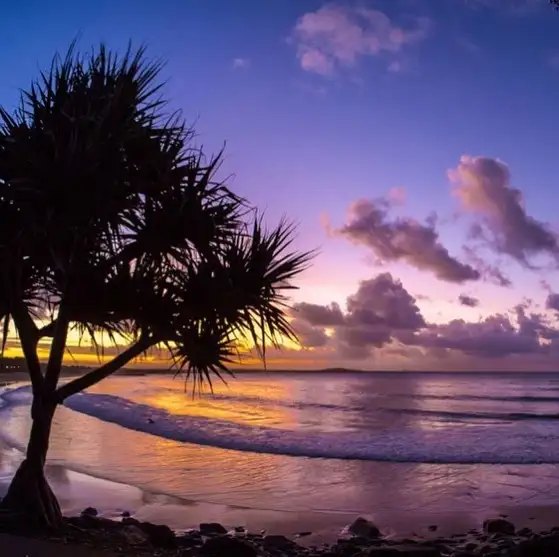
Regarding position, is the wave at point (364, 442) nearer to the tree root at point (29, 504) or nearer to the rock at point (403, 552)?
the rock at point (403, 552)

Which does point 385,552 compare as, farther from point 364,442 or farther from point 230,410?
point 230,410

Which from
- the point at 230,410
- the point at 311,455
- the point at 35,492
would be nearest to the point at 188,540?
the point at 35,492

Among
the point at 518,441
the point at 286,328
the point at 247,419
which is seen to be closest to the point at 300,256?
the point at 286,328

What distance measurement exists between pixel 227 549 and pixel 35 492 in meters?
2.14

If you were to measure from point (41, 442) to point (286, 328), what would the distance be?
2993 mm

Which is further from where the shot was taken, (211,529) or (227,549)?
(211,529)

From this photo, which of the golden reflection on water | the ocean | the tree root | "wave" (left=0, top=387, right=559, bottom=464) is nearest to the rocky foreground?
the tree root

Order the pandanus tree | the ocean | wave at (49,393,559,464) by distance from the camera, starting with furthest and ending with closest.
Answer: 1. wave at (49,393,559,464)
2. the ocean
3. the pandanus tree

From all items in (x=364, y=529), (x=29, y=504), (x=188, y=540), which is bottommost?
(x=364, y=529)

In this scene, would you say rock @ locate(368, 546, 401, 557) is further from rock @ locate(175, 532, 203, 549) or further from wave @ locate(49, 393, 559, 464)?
wave @ locate(49, 393, 559, 464)

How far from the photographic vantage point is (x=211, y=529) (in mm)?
9086

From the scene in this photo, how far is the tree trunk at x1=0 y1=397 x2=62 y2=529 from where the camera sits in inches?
279

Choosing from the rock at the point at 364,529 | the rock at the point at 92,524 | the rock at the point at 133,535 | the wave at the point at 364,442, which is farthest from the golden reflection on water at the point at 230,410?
the rock at the point at 133,535

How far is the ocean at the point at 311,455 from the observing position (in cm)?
1223
